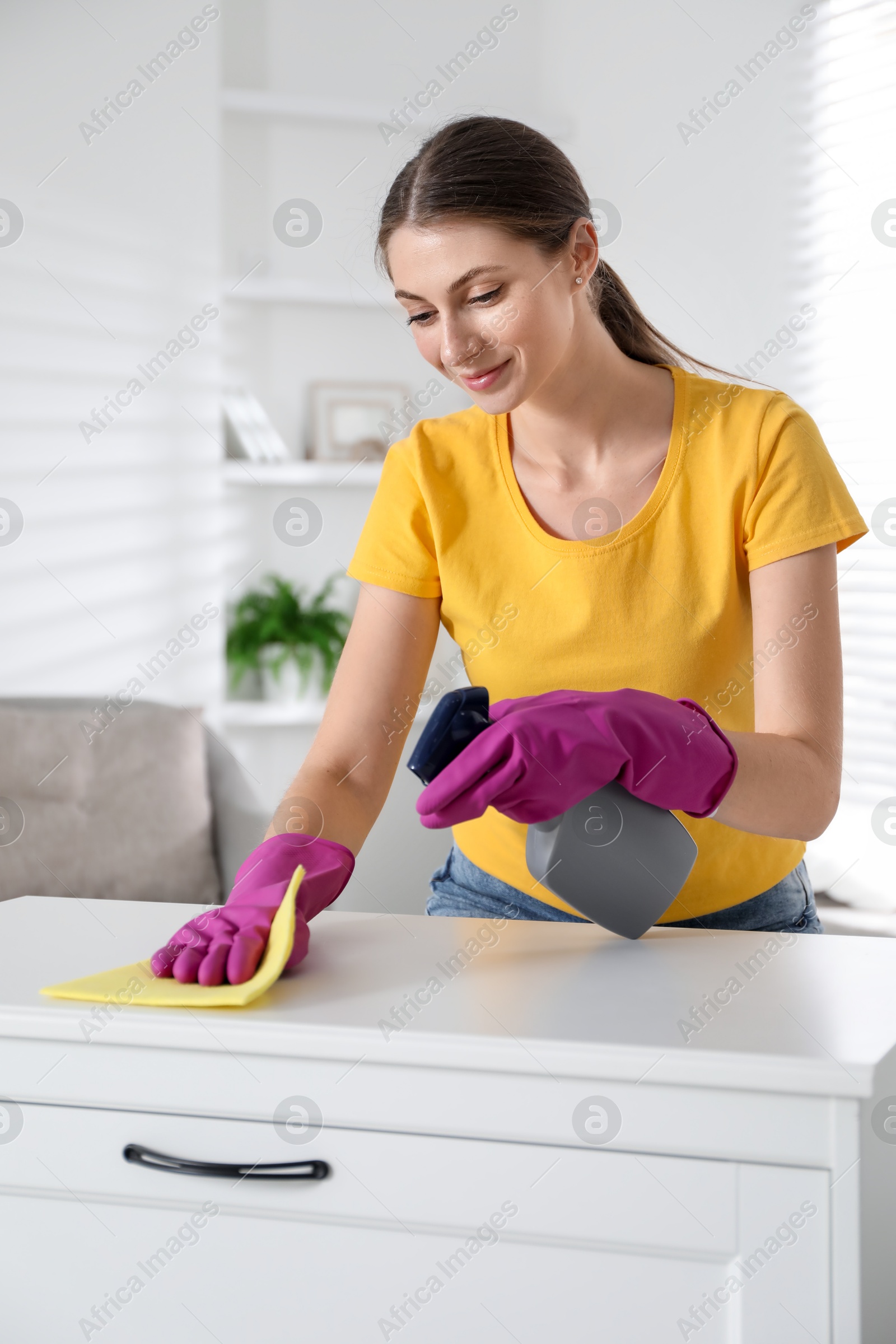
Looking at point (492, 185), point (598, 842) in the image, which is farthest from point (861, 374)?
point (598, 842)

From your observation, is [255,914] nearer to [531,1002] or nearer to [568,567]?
[531,1002]

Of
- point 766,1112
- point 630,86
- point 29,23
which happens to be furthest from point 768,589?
point 29,23

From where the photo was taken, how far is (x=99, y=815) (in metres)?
2.32

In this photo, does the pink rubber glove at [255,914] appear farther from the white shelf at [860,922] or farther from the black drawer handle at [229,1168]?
the white shelf at [860,922]

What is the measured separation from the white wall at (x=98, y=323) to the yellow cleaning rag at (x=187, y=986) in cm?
201

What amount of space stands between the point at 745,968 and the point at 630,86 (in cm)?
240

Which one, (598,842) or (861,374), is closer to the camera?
(598,842)

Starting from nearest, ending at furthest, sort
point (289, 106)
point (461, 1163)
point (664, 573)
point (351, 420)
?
point (461, 1163), point (664, 573), point (289, 106), point (351, 420)

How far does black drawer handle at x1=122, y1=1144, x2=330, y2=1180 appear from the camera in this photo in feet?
2.17

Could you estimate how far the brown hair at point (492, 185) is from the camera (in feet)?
3.12

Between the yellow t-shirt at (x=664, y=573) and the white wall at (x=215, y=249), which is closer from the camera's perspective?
the yellow t-shirt at (x=664, y=573)

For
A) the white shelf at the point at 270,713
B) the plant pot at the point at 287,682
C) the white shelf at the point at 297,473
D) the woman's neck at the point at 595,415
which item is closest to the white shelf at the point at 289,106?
the white shelf at the point at 297,473

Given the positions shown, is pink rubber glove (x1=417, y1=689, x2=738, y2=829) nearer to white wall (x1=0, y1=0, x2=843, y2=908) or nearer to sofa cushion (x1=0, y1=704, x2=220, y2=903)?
sofa cushion (x1=0, y1=704, x2=220, y2=903)

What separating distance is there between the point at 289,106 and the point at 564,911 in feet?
7.39
